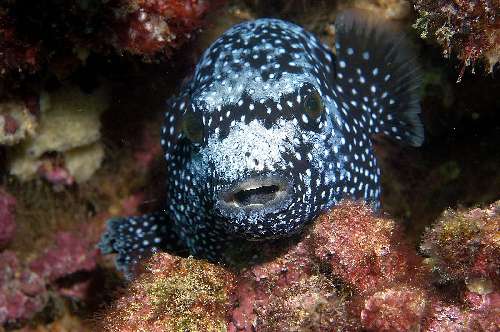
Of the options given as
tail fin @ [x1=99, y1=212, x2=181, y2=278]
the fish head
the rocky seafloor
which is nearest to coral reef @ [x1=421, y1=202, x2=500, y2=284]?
the rocky seafloor

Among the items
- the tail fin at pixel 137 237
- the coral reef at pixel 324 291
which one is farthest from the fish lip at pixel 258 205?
the tail fin at pixel 137 237

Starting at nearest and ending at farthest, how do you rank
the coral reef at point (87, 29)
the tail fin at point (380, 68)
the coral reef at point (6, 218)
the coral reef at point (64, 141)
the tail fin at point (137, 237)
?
1. the coral reef at point (87, 29)
2. the tail fin at point (380, 68)
3. the tail fin at point (137, 237)
4. the coral reef at point (64, 141)
5. the coral reef at point (6, 218)

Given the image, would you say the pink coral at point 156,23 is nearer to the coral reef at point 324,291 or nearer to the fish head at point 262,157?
the fish head at point 262,157

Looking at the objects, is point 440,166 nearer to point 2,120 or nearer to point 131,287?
point 131,287

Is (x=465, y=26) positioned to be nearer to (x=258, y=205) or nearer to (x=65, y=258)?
(x=258, y=205)

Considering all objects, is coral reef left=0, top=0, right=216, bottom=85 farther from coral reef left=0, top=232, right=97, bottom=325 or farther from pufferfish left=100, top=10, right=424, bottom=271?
coral reef left=0, top=232, right=97, bottom=325

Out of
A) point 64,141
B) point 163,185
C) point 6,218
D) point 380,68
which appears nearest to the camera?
point 380,68

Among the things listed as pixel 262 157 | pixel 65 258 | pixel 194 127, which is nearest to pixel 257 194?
pixel 262 157
